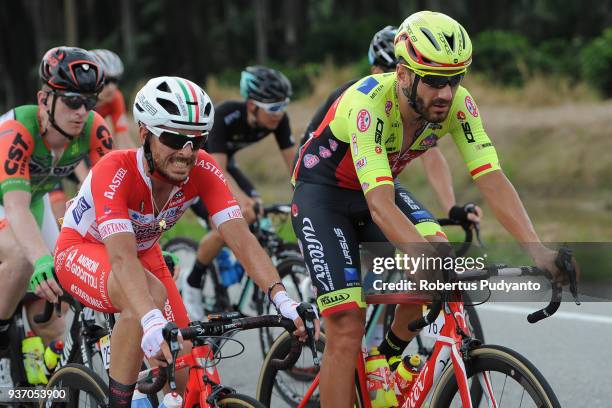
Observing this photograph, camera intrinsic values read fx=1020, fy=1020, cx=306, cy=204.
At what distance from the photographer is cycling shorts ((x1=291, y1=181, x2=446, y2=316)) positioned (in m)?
5.09

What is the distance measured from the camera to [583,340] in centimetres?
817

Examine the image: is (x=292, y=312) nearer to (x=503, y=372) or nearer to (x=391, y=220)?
(x=391, y=220)

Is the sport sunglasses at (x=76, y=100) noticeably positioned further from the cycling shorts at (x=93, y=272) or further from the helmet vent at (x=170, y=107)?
the helmet vent at (x=170, y=107)

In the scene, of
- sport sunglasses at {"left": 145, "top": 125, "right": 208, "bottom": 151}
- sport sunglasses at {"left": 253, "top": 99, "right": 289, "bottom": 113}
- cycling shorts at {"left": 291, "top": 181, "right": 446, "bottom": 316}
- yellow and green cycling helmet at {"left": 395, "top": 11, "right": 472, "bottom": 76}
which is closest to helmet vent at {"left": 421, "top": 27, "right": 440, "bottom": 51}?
yellow and green cycling helmet at {"left": 395, "top": 11, "right": 472, "bottom": 76}

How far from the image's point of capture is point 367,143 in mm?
4805

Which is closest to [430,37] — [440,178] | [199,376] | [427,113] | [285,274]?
[427,113]

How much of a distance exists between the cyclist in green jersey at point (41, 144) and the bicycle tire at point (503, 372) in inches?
98.0

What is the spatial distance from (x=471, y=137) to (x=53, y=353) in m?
2.73

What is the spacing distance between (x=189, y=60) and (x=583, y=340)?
24.1 meters

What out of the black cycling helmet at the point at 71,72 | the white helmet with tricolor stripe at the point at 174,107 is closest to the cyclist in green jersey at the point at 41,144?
the black cycling helmet at the point at 71,72

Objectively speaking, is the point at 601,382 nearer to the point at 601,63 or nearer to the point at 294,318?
the point at 294,318

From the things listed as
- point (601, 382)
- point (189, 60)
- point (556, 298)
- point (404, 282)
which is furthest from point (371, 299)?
point (189, 60)

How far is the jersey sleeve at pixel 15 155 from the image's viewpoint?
599 cm

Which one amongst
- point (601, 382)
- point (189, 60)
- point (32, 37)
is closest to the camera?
point (601, 382)
